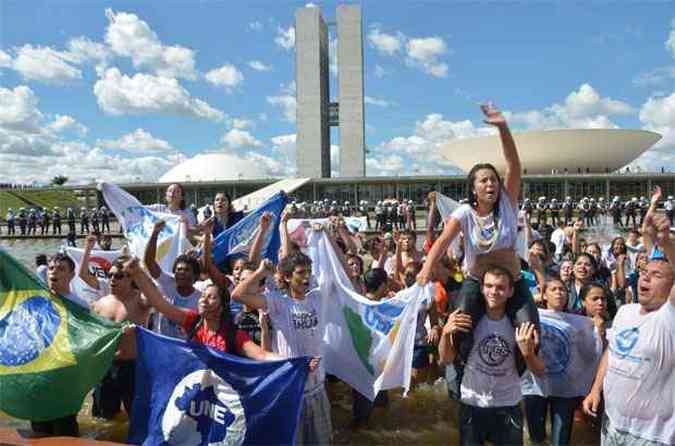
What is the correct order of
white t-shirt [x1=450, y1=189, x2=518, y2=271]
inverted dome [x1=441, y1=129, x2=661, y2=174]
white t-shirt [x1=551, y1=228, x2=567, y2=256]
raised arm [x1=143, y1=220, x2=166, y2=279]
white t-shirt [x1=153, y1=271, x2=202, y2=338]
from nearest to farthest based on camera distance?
white t-shirt [x1=450, y1=189, x2=518, y2=271], white t-shirt [x1=153, y1=271, x2=202, y2=338], raised arm [x1=143, y1=220, x2=166, y2=279], white t-shirt [x1=551, y1=228, x2=567, y2=256], inverted dome [x1=441, y1=129, x2=661, y2=174]

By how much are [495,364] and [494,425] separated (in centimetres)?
39

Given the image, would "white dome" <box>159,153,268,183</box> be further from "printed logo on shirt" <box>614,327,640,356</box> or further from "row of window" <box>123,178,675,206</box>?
"printed logo on shirt" <box>614,327,640,356</box>

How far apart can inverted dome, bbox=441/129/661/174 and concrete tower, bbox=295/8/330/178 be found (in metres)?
25.2

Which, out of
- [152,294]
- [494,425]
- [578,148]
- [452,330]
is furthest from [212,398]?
[578,148]

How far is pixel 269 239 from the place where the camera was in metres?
6.73

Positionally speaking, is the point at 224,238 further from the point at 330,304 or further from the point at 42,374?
the point at 42,374

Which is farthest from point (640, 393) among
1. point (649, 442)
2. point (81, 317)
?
point (81, 317)

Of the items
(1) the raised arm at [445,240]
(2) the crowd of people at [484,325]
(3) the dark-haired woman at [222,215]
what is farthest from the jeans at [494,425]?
(3) the dark-haired woman at [222,215]

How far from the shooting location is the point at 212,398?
134 inches

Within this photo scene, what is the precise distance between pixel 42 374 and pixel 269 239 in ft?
11.2

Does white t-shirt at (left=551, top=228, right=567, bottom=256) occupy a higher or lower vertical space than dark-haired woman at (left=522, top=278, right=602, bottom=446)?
higher

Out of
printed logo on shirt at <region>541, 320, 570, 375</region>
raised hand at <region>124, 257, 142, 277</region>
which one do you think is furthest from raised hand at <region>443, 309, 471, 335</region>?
raised hand at <region>124, 257, 142, 277</region>

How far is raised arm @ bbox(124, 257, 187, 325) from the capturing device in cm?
374

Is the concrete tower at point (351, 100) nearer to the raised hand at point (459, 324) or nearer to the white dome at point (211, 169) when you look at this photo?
the white dome at point (211, 169)
